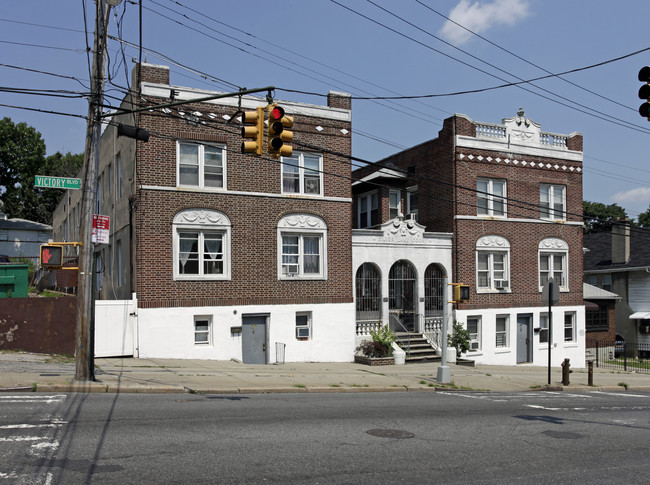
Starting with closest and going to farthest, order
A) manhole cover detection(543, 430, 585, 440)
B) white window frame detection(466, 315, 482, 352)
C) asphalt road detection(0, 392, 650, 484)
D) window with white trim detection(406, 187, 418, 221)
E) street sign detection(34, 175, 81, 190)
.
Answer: asphalt road detection(0, 392, 650, 484) < manhole cover detection(543, 430, 585, 440) < street sign detection(34, 175, 81, 190) < white window frame detection(466, 315, 482, 352) < window with white trim detection(406, 187, 418, 221)

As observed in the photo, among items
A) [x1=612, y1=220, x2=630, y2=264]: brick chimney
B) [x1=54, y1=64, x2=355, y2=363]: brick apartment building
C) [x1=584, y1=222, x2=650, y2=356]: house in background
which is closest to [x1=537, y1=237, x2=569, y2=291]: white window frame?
[x1=584, y1=222, x2=650, y2=356]: house in background

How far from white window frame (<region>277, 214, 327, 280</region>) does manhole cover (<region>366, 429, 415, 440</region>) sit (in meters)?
13.3

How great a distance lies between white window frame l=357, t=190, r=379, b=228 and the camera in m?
30.1

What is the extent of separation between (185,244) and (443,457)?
1514 centimetres

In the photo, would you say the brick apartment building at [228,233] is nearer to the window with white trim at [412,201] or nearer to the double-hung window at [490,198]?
the window with white trim at [412,201]

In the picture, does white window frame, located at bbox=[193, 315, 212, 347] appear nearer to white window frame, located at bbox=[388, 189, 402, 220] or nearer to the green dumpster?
the green dumpster

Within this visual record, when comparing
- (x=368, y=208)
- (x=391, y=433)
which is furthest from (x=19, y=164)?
(x=391, y=433)

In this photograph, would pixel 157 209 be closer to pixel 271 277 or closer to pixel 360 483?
pixel 271 277

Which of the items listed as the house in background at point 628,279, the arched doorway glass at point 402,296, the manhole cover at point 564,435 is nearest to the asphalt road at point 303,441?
the manhole cover at point 564,435

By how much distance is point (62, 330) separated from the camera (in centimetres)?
1962

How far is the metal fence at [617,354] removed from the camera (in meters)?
33.8

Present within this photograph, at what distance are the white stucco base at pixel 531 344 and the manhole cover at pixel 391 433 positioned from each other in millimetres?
17318

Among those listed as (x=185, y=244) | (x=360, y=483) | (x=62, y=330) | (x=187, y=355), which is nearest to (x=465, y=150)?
(x=185, y=244)

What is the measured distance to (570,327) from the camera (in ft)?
101
